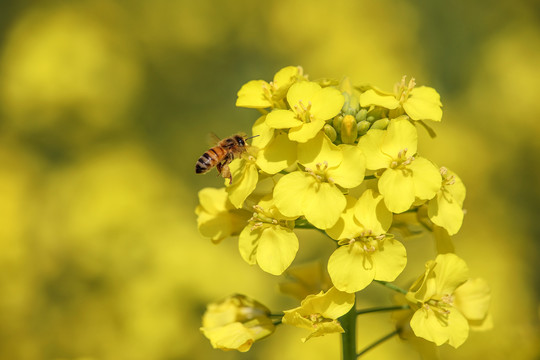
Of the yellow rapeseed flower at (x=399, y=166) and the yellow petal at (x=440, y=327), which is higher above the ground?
the yellow rapeseed flower at (x=399, y=166)

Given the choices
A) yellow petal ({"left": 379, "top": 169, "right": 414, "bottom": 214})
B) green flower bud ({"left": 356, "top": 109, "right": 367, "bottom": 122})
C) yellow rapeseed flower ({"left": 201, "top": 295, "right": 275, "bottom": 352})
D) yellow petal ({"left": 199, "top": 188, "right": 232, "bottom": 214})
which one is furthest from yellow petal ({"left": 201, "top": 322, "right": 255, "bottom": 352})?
green flower bud ({"left": 356, "top": 109, "right": 367, "bottom": 122})

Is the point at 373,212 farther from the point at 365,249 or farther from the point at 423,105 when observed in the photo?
the point at 423,105

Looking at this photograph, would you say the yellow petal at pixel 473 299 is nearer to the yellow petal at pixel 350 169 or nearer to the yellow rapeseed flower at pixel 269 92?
the yellow petal at pixel 350 169

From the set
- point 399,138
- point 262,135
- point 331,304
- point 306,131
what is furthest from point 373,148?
point 331,304

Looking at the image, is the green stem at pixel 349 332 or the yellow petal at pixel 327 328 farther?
the green stem at pixel 349 332

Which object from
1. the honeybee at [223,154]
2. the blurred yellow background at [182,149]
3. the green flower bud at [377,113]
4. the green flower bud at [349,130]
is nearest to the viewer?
the green flower bud at [349,130]

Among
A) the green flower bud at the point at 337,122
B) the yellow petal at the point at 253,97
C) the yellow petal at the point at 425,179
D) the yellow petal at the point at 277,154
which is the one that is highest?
the yellow petal at the point at 253,97

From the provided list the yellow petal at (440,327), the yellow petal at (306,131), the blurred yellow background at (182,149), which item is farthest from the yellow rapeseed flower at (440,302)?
the blurred yellow background at (182,149)
